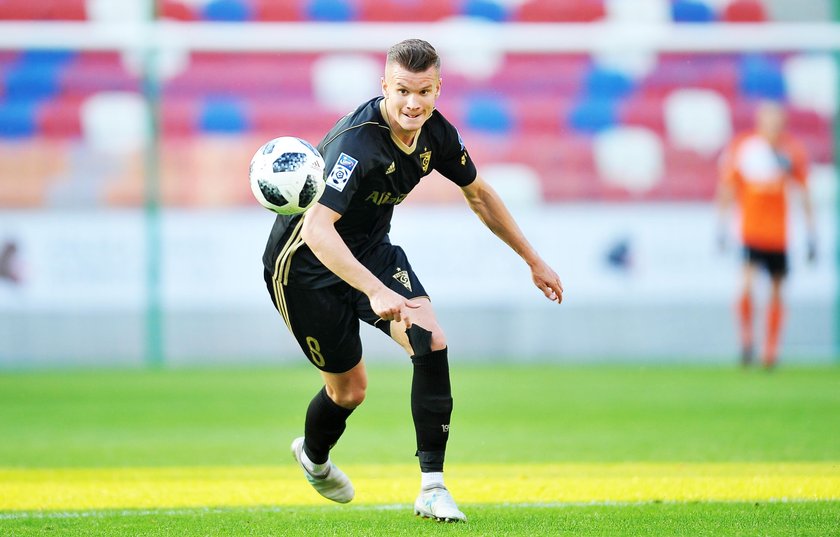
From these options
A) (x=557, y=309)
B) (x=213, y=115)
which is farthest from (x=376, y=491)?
(x=213, y=115)

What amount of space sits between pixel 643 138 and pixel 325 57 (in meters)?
4.03

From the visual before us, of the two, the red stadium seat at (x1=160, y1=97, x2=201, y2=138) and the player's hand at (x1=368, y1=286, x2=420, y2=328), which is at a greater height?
the player's hand at (x1=368, y1=286, x2=420, y2=328)

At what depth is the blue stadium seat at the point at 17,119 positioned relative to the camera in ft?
49.7

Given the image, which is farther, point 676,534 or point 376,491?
point 376,491

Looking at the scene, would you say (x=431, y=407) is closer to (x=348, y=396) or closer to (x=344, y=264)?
(x=348, y=396)

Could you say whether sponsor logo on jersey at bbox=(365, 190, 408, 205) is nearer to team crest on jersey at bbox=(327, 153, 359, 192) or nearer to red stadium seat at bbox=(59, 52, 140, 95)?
team crest on jersey at bbox=(327, 153, 359, 192)

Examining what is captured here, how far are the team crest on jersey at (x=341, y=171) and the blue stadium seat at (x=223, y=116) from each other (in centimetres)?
1092

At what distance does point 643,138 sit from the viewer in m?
15.5

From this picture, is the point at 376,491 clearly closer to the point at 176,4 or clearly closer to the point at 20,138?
the point at 20,138

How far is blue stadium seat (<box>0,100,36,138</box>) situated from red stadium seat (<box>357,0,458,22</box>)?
14.4 ft

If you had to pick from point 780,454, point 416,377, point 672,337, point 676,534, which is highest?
point 416,377

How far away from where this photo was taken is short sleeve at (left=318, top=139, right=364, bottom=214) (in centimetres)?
470

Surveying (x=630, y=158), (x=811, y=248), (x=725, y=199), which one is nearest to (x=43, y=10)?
(x=630, y=158)

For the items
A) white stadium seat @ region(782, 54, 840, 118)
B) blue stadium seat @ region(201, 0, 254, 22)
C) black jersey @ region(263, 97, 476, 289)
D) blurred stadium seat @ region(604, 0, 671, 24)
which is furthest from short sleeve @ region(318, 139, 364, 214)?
blue stadium seat @ region(201, 0, 254, 22)
